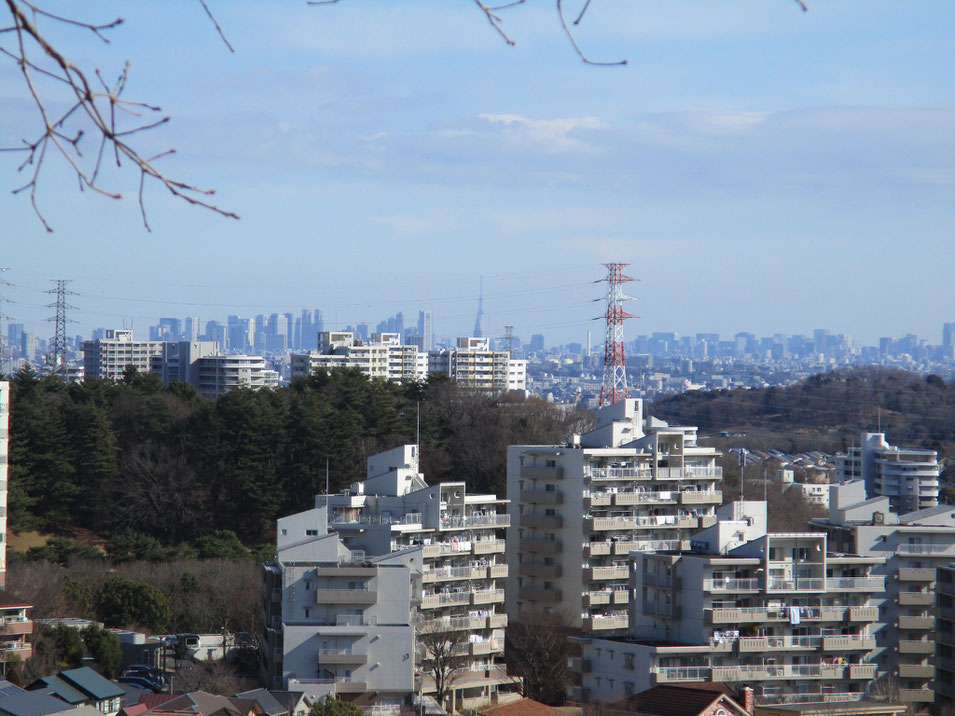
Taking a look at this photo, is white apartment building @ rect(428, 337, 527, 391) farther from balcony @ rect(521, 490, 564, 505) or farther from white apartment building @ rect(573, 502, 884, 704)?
white apartment building @ rect(573, 502, 884, 704)

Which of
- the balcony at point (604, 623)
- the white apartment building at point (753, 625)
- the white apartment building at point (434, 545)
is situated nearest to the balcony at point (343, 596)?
the white apartment building at point (434, 545)

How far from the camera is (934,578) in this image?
13852 millimetres

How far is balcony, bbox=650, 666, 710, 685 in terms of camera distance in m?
11.0

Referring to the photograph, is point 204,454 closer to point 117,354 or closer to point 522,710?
point 522,710

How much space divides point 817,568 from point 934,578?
2.49 m

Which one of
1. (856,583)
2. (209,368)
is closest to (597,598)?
(856,583)

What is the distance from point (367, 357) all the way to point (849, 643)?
37.4 meters

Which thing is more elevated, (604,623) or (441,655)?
(441,655)

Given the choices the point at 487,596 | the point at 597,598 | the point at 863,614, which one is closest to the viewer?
the point at 863,614

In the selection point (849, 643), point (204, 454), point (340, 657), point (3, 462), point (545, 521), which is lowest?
point (340, 657)

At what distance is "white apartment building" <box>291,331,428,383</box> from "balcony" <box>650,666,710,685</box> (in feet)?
107

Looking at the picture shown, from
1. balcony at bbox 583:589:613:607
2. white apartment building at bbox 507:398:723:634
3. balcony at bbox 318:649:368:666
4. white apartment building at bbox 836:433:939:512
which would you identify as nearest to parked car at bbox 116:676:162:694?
balcony at bbox 318:649:368:666

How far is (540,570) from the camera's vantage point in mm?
15961

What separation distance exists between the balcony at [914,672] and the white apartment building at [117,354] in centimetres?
4260
